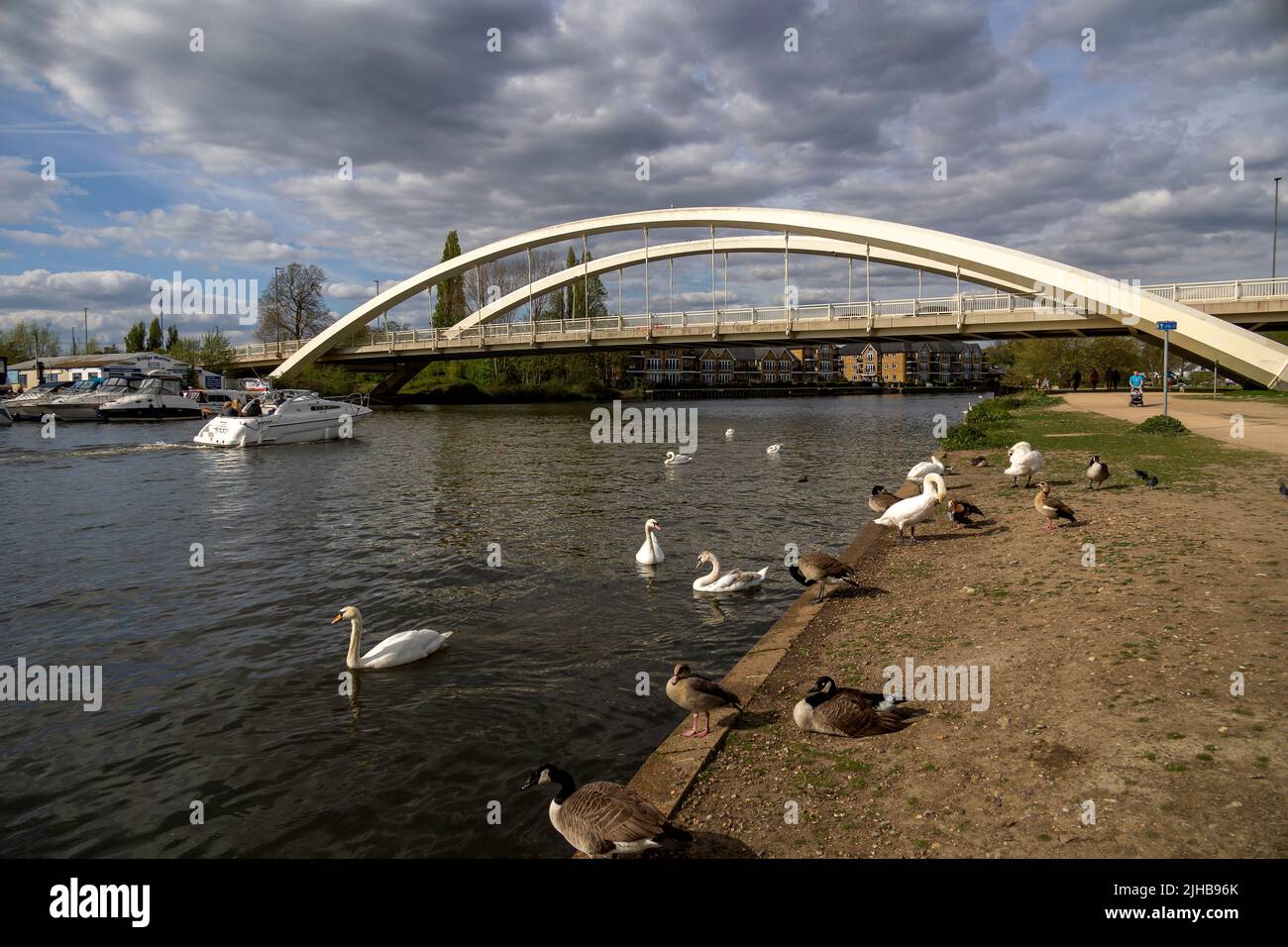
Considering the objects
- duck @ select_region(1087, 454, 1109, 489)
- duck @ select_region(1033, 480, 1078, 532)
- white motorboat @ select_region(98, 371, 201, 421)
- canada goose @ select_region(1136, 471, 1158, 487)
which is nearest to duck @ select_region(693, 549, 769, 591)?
duck @ select_region(1033, 480, 1078, 532)

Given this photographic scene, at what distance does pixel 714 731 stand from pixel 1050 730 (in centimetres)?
222

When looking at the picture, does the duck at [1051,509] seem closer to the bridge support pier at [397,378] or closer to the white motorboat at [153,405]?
the white motorboat at [153,405]

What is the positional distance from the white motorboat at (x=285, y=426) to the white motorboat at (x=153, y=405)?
20.9m

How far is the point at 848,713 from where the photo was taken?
197 inches

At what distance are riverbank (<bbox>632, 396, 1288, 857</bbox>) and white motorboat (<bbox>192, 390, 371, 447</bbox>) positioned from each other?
30410mm

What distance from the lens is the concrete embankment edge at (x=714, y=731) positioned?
15.0 ft

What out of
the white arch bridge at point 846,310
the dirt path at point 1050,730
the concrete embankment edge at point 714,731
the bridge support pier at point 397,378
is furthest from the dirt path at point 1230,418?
the bridge support pier at point 397,378

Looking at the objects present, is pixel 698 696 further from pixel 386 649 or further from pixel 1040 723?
pixel 386 649

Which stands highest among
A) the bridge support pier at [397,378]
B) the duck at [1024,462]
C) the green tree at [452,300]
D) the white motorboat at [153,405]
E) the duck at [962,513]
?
the green tree at [452,300]

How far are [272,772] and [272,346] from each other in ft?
256

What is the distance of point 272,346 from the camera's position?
73562 millimetres

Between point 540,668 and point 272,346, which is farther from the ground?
point 272,346
